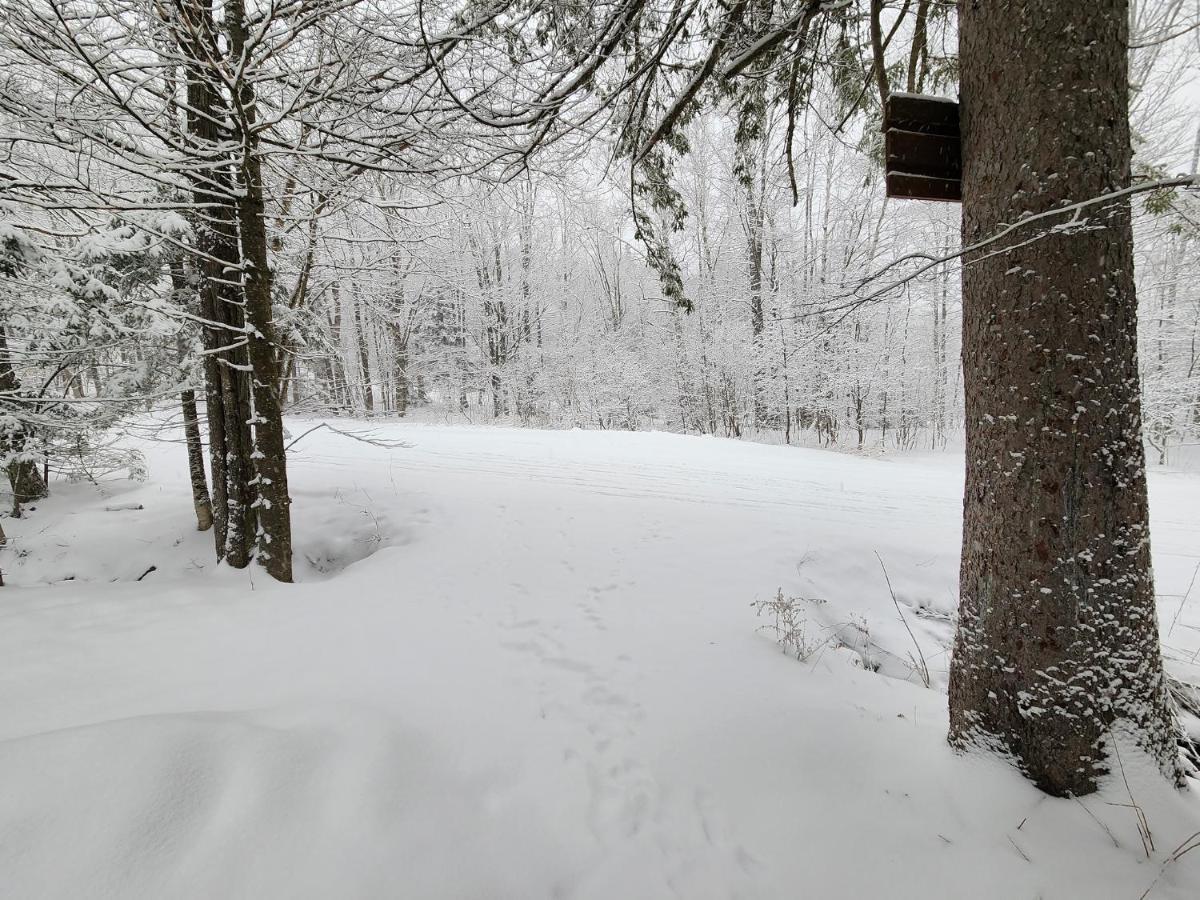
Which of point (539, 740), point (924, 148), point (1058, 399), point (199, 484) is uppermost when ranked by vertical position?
point (924, 148)

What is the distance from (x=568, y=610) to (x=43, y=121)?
156 inches

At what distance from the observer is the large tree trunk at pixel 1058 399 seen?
4.95 feet

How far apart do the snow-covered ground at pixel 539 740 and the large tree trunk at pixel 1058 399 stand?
29 centimetres

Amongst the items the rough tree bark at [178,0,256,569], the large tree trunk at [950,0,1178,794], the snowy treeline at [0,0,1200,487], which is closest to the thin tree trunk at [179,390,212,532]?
the snowy treeline at [0,0,1200,487]

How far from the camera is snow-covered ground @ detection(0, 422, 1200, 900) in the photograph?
4.60ft

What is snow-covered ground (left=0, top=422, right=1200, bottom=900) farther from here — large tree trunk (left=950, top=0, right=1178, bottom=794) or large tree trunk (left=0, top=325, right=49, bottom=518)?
large tree trunk (left=0, top=325, right=49, bottom=518)

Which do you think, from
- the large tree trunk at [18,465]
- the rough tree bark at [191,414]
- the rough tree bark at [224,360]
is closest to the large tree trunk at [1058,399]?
the rough tree bark at [224,360]

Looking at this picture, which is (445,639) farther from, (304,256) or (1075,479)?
(304,256)

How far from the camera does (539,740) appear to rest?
2105mm

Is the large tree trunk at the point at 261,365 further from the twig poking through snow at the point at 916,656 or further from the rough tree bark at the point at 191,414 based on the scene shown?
the twig poking through snow at the point at 916,656

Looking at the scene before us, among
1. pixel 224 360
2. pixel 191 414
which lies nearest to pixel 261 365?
pixel 224 360

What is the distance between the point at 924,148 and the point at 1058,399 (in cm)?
102

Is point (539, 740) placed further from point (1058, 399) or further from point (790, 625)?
point (1058, 399)

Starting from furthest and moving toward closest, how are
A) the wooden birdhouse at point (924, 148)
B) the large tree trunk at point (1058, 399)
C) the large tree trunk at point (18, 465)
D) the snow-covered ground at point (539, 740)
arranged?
1. the large tree trunk at point (18, 465)
2. the wooden birdhouse at point (924, 148)
3. the large tree trunk at point (1058, 399)
4. the snow-covered ground at point (539, 740)
